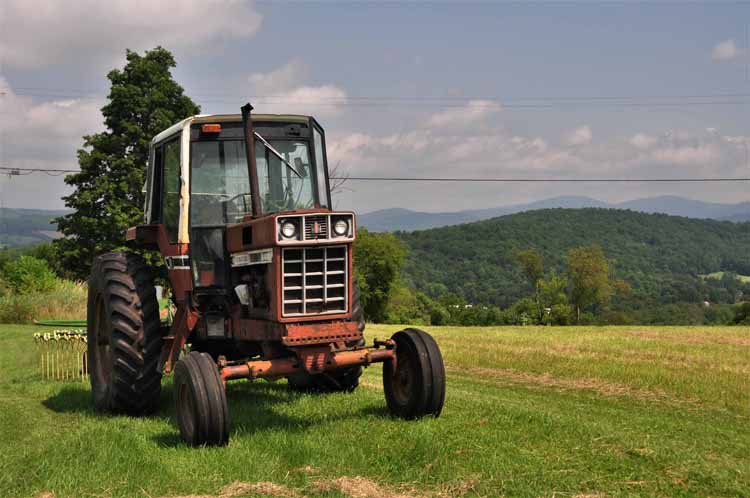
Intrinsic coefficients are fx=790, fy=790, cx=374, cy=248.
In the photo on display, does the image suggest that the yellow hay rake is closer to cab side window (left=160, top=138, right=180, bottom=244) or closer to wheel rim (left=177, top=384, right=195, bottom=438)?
cab side window (left=160, top=138, right=180, bottom=244)

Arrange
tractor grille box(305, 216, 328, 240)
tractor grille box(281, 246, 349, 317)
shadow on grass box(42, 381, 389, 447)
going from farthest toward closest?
shadow on grass box(42, 381, 389, 447), tractor grille box(281, 246, 349, 317), tractor grille box(305, 216, 328, 240)

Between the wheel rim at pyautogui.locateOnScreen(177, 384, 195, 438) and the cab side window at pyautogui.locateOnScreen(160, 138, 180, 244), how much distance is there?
93.2 inches

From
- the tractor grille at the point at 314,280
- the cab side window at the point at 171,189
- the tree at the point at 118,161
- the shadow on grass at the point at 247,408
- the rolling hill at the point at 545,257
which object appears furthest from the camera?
the rolling hill at the point at 545,257

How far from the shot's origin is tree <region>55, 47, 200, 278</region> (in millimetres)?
41562

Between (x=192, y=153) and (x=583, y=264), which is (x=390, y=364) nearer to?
(x=192, y=153)

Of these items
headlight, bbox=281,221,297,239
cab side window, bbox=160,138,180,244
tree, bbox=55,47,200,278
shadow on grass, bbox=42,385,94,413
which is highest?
tree, bbox=55,47,200,278

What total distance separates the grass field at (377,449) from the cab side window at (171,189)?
2.43 m

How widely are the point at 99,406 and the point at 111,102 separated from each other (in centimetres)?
3573

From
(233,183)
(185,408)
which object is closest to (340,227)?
(233,183)

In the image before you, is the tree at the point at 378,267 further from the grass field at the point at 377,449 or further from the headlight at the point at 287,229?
the headlight at the point at 287,229

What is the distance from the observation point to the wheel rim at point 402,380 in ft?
29.7

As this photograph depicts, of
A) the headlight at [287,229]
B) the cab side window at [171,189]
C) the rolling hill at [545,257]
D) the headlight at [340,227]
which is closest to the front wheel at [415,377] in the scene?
the headlight at [340,227]

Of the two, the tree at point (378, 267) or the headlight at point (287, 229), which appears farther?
the tree at point (378, 267)

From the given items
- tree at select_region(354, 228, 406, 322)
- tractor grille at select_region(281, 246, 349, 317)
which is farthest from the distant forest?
tractor grille at select_region(281, 246, 349, 317)
